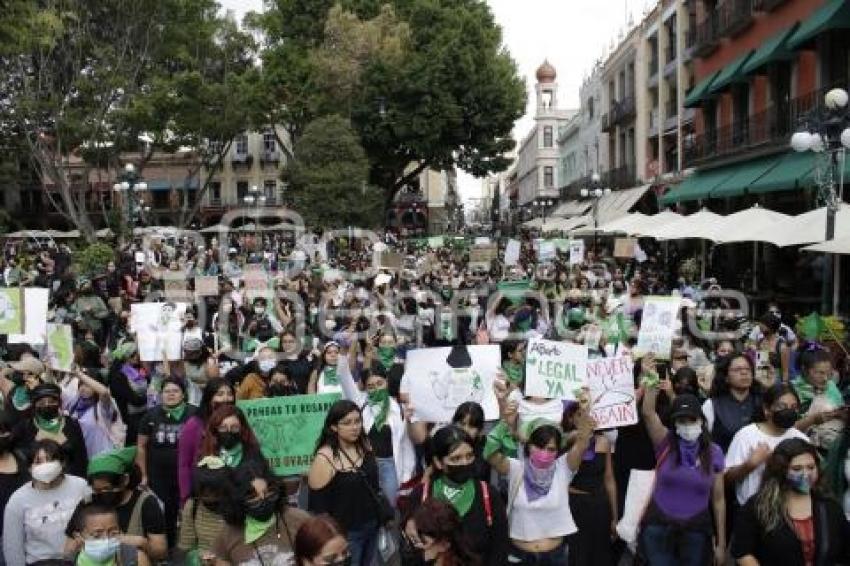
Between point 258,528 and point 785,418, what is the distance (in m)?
2.87

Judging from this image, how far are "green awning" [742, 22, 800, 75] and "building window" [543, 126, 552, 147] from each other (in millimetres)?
64440

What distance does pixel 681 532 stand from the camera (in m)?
4.95

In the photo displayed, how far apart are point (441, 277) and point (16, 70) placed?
15.4 meters

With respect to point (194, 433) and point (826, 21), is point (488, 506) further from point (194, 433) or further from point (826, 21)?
point (826, 21)

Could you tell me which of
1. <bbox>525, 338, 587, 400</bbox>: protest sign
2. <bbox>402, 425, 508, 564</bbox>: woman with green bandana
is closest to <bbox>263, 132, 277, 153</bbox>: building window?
<bbox>525, 338, 587, 400</bbox>: protest sign

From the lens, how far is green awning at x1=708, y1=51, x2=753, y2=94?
24.3 m

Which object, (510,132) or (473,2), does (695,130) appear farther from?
(473,2)

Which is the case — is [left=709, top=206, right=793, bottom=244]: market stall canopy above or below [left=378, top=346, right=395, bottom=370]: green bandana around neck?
above

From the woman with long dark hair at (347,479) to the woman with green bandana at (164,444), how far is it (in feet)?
4.72

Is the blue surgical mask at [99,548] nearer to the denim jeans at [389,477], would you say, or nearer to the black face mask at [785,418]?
the denim jeans at [389,477]

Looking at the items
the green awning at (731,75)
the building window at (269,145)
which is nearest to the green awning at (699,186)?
the green awning at (731,75)

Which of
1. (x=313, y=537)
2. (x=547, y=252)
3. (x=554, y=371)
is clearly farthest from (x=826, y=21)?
(x=313, y=537)

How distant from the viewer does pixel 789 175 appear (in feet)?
63.2

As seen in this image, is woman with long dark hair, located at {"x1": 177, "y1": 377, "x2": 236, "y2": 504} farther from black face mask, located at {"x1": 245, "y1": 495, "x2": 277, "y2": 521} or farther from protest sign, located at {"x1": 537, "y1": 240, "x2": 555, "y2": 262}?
protest sign, located at {"x1": 537, "y1": 240, "x2": 555, "y2": 262}
